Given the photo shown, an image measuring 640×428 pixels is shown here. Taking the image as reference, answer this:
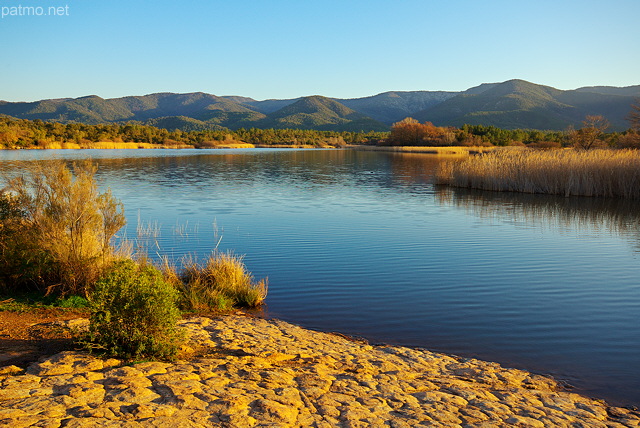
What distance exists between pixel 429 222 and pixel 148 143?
8243 cm

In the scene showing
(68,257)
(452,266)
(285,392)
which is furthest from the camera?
(452,266)

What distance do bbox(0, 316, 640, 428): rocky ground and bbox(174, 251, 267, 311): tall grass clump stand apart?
212 centimetres

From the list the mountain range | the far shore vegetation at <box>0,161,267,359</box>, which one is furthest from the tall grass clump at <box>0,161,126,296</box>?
the mountain range

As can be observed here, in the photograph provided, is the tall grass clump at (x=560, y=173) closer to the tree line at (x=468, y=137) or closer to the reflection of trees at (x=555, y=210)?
the reflection of trees at (x=555, y=210)

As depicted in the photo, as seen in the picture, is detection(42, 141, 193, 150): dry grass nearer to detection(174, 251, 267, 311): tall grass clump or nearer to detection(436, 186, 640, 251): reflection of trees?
detection(436, 186, 640, 251): reflection of trees

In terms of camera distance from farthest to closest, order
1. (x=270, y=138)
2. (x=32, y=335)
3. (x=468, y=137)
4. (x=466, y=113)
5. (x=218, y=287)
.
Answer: (x=466, y=113) < (x=270, y=138) < (x=468, y=137) < (x=218, y=287) < (x=32, y=335)

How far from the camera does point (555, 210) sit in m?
20.6

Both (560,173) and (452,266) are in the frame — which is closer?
(452,266)

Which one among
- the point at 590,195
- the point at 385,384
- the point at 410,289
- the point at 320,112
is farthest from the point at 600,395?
the point at 320,112

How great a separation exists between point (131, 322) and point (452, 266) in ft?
25.3

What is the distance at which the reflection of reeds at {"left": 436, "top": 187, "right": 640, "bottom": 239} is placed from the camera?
17.4 m

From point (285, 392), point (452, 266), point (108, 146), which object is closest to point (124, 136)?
point (108, 146)

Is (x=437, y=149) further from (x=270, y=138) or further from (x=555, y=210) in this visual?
(x=555, y=210)

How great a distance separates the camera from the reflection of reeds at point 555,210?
17391mm
